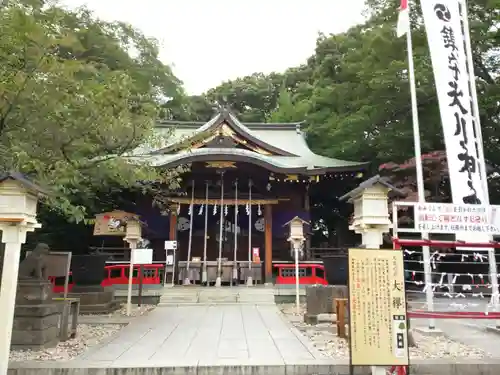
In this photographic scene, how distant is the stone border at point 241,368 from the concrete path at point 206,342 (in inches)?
3.0

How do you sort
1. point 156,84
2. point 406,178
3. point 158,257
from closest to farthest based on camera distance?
point 406,178
point 158,257
point 156,84

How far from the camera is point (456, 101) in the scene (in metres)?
7.46

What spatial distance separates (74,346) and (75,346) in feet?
0.05

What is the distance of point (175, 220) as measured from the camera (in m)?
14.9

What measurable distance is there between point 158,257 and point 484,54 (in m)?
14.1

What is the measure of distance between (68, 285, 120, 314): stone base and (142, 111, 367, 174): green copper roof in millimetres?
3462

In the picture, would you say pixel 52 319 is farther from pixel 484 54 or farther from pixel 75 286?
pixel 484 54

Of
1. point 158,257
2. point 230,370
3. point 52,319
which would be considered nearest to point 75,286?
point 52,319

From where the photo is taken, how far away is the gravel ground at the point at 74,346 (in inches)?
218

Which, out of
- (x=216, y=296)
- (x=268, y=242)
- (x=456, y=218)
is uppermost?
(x=268, y=242)

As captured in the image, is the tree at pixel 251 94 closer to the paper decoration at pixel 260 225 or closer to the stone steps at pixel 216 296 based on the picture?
the paper decoration at pixel 260 225

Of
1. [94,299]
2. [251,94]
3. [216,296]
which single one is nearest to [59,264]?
[94,299]

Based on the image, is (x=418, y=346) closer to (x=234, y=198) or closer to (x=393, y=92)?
(x=234, y=198)

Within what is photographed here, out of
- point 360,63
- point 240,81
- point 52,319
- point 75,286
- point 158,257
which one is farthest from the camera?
point 240,81
